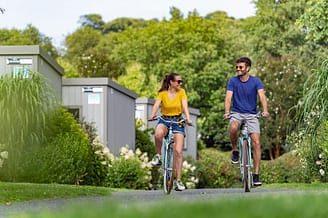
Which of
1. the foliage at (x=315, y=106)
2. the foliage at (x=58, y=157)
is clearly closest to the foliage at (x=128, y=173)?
the foliage at (x=58, y=157)

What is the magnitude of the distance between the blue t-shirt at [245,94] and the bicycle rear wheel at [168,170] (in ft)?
3.58

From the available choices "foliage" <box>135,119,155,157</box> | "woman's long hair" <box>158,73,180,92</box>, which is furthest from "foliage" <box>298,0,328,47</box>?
"woman's long hair" <box>158,73,180,92</box>

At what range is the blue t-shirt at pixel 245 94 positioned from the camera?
491 inches

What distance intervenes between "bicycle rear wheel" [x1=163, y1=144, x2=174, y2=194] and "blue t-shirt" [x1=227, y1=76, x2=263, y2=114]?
1.09 metres

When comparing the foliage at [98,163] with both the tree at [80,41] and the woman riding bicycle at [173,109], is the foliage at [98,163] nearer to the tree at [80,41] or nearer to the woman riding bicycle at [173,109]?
the woman riding bicycle at [173,109]

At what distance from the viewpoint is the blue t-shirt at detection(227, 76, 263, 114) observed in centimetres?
1246

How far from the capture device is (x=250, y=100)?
12.5 metres

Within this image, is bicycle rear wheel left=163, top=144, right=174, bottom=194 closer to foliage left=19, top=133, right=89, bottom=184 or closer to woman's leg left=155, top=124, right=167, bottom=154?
woman's leg left=155, top=124, right=167, bottom=154

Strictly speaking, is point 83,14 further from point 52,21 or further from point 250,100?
point 250,100

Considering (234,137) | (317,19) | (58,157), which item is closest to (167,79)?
(234,137)

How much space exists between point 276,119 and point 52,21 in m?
42.3

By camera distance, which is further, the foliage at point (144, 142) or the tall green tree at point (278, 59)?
the tall green tree at point (278, 59)

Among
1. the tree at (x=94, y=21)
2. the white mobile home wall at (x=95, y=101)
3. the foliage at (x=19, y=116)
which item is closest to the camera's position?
the foliage at (x=19, y=116)

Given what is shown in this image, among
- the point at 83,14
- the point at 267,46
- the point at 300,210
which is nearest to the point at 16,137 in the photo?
the point at 300,210
